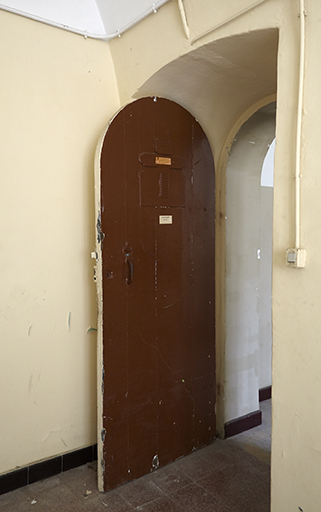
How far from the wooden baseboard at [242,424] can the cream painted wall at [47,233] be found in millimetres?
935

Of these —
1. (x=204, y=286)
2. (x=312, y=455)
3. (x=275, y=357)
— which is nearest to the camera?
(x=312, y=455)

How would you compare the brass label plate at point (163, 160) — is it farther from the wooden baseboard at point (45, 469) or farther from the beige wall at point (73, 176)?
the wooden baseboard at point (45, 469)

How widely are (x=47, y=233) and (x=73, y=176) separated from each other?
368mm

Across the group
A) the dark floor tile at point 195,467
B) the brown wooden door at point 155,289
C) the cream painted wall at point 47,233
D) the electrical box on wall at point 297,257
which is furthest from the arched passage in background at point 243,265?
the electrical box on wall at point 297,257

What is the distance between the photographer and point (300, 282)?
1598 millimetres

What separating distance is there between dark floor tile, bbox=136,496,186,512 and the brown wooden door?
0.24m

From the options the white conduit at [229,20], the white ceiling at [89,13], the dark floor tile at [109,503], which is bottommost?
the dark floor tile at [109,503]

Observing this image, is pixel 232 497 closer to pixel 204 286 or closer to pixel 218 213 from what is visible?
pixel 204 286

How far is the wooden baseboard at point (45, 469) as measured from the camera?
2.21 meters

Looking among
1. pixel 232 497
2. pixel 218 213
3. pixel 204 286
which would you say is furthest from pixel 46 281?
pixel 232 497

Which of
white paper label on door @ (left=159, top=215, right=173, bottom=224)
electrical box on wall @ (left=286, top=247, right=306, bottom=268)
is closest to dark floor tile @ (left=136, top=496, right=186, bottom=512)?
electrical box on wall @ (left=286, top=247, right=306, bottom=268)

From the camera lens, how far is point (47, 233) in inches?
90.5

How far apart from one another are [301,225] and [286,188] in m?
0.16

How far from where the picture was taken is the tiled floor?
Result: 6.89 ft
